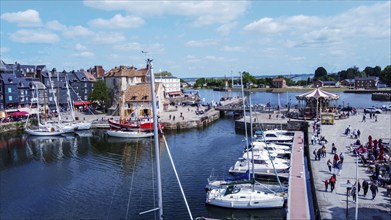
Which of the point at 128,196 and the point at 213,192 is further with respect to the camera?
the point at 128,196

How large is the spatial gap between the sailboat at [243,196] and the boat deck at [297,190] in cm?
143

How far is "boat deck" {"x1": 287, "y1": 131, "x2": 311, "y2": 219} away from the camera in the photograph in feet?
76.9

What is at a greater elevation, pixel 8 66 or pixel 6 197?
pixel 8 66

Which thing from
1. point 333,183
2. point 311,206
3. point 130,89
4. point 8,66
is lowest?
point 311,206

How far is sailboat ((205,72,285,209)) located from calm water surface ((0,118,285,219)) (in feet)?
1.59

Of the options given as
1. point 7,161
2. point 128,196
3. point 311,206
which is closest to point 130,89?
point 7,161

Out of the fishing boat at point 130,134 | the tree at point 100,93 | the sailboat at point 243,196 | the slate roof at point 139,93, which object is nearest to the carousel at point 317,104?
the fishing boat at point 130,134

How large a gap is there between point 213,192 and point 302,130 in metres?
32.4

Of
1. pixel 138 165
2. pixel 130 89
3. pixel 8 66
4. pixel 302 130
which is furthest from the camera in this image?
pixel 8 66

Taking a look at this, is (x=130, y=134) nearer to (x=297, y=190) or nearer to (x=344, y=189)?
(x=297, y=190)

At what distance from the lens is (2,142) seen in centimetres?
6084

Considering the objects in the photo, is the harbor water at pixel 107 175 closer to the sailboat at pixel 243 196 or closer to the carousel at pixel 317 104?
the sailboat at pixel 243 196

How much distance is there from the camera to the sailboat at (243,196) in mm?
27781

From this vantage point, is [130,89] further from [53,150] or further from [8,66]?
[8,66]
